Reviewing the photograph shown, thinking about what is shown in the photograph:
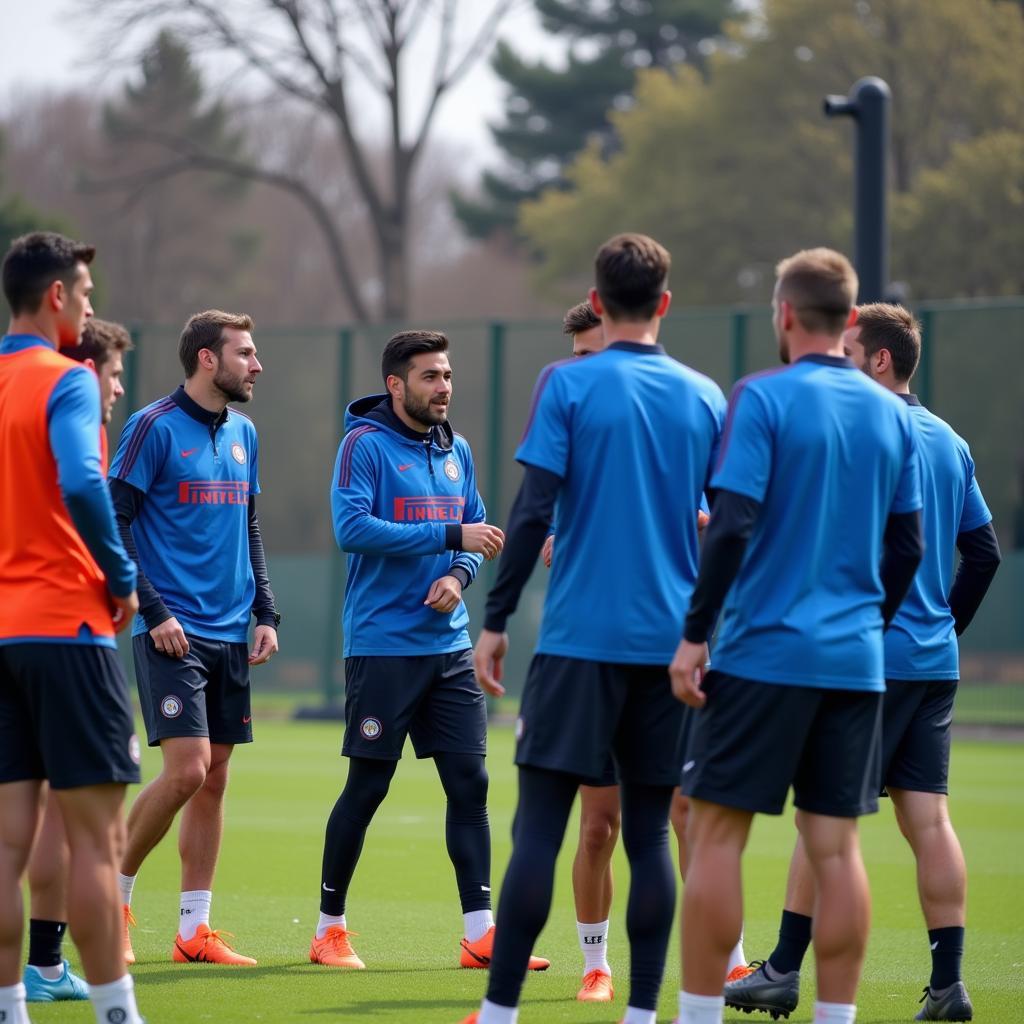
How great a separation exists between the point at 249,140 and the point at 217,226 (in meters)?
2.56

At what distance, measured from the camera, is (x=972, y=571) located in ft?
20.0

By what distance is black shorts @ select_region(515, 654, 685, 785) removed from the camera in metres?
4.80

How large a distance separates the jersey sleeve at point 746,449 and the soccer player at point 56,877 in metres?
1.97

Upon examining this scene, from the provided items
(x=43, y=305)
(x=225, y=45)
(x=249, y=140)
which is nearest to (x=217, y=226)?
(x=249, y=140)

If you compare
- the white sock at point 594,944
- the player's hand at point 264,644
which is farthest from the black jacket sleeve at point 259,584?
the white sock at point 594,944

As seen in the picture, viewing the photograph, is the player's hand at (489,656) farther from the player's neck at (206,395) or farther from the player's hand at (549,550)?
the player's neck at (206,395)

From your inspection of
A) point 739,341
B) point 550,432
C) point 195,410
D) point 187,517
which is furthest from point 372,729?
point 739,341

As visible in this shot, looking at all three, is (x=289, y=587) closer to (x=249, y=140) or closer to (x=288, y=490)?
(x=288, y=490)

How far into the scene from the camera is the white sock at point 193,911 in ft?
21.4

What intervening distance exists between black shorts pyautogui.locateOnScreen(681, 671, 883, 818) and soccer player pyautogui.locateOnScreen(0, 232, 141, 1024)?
1.59 m

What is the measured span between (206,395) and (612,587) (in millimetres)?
2557

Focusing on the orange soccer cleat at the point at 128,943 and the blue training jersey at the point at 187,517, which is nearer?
the orange soccer cleat at the point at 128,943

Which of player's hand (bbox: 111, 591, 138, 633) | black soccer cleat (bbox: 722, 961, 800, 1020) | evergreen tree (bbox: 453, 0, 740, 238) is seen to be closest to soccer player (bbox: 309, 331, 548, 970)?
black soccer cleat (bbox: 722, 961, 800, 1020)

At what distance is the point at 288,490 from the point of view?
22.0m
